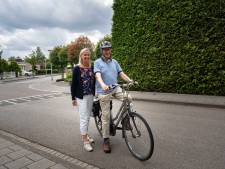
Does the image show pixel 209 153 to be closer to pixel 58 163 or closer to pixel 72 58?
pixel 58 163

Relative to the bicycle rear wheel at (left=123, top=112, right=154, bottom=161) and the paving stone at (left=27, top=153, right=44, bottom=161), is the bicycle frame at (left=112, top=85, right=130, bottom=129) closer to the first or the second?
the bicycle rear wheel at (left=123, top=112, right=154, bottom=161)

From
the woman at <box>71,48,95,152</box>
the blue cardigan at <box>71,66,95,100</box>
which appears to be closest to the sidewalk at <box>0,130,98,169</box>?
the woman at <box>71,48,95,152</box>

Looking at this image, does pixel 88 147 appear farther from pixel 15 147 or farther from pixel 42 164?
pixel 15 147

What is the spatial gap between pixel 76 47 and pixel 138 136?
34.9m

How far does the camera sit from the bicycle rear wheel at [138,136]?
11.2 ft

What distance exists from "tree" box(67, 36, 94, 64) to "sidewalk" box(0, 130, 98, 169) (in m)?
27.5

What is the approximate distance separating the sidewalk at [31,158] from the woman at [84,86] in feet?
1.92

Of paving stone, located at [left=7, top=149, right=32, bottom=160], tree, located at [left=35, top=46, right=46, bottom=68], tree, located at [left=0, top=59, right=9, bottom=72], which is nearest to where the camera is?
paving stone, located at [left=7, top=149, right=32, bottom=160]

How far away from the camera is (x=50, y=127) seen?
5762 mm

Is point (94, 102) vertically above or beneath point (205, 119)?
above

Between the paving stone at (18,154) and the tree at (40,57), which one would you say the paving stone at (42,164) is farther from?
the tree at (40,57)

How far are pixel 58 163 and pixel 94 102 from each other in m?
1.34

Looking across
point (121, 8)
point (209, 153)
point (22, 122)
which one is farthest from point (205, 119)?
point (121, 8)

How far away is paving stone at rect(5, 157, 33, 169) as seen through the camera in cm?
345
